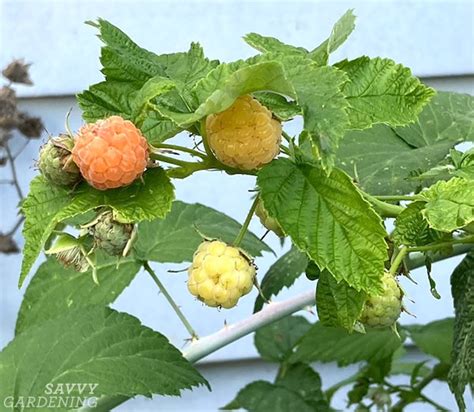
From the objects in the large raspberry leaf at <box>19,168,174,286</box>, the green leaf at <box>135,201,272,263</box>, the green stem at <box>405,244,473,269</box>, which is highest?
the large raspberry leaf at <box>19,168,174,286</box>

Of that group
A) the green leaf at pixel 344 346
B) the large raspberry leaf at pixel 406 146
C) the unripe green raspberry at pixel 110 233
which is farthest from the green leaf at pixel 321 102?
the green leaf at pixel 344 346

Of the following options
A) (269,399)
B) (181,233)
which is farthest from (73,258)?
(269,399)

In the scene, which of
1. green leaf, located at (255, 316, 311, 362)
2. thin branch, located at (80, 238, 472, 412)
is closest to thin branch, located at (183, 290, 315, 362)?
thin branch, located at (80, 238, 472, 412)

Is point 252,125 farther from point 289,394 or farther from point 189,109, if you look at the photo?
point 289,394

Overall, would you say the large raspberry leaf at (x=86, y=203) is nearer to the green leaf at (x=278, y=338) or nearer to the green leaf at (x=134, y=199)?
the green leaf at (x=134, y=199)

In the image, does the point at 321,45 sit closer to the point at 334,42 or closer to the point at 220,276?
the point at 334,42

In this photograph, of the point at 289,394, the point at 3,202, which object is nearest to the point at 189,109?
the point at 289,394

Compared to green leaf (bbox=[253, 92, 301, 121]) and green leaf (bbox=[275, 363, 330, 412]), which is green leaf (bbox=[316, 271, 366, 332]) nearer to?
green leaf (bbox=[253, 92, 301, 121])
